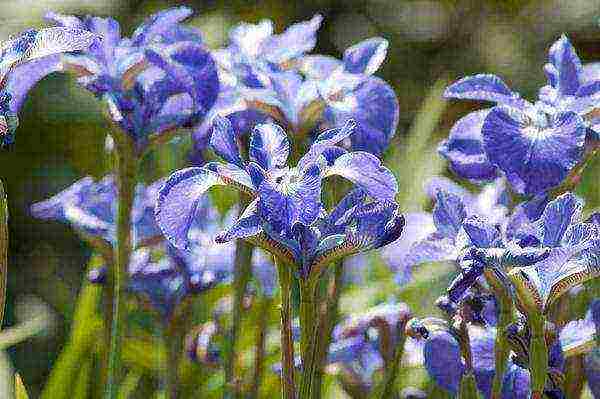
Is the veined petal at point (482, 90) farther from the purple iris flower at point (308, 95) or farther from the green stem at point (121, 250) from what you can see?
the green stem at point (121, 250)

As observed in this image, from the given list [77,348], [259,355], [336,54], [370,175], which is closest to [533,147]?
[370,175]

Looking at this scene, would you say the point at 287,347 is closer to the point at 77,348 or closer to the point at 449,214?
the point at 449,214

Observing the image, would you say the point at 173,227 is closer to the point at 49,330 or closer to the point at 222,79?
the point at 222,79

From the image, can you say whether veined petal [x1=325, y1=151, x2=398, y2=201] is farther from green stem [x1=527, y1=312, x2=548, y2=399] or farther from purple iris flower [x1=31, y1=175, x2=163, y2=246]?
purple iris flower [x1=31, y1=175, x2=163, y2=246]

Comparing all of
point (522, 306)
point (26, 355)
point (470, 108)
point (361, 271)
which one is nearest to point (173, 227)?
point (522, 306)

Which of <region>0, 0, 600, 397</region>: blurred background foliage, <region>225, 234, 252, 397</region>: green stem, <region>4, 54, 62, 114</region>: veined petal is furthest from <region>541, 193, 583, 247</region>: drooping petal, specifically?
<region>0, 0, 600, 397</region>: blurred background foliage

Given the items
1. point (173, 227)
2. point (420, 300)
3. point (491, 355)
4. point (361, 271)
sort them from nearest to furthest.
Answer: point (173, 227) < point (491, 355) < point (420, 300) < point (361, 271)

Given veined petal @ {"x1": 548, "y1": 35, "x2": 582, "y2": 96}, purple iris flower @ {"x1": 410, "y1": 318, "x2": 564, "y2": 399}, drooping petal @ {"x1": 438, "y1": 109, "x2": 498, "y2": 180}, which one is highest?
veined petal @ {"x1": 548, "y1": 35, "x2": 582, "y2": 96}
